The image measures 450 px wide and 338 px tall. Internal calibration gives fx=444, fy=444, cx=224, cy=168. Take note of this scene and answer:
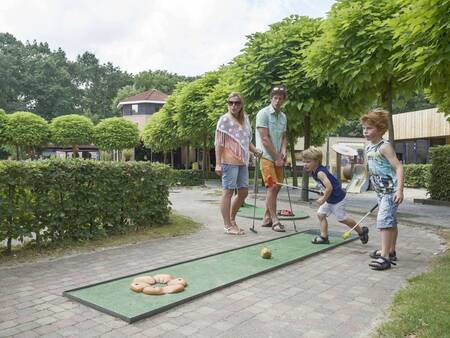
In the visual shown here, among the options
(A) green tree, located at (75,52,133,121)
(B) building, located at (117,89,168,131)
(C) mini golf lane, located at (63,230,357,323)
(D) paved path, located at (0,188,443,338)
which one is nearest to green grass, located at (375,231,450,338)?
(D) paved path, located at (0,188,443,338)

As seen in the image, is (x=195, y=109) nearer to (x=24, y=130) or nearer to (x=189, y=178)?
(x=189, y=178)

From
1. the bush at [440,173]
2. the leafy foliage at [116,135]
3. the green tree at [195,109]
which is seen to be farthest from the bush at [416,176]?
the leafy foliage at [116,135]

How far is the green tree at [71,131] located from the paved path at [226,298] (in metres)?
28.9

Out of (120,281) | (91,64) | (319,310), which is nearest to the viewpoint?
(319,310)

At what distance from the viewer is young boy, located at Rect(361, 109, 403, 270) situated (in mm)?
4578

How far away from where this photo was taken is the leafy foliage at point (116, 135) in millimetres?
31150

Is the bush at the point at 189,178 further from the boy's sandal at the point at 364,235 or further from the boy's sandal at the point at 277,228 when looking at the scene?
the boy's sandal at the point at 364,235

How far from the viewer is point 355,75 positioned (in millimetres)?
7820

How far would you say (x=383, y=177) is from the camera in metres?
4.67

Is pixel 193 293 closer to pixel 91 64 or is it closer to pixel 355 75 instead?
pixel 355 75

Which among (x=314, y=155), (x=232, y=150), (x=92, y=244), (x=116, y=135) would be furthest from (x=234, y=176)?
(x=116, y=135)

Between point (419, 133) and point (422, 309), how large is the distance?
85.2ft

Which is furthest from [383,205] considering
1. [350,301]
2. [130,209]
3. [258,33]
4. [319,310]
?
[258,33]

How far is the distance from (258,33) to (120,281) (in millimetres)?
8819
